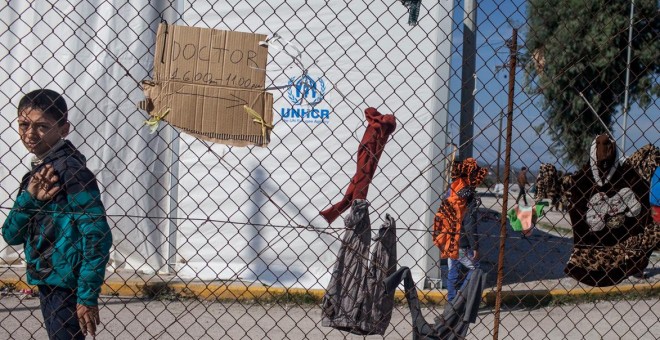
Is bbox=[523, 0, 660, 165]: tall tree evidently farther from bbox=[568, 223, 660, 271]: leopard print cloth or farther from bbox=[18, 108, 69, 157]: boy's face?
bbox=[18, 108, 69, 157]: boy's face

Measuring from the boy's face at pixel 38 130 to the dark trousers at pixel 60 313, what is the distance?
0.63 m

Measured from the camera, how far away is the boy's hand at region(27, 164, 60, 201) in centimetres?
359

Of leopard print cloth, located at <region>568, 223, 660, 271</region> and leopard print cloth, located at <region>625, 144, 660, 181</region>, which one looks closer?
leopard print cloth, located at <region>625, 144, 660, 181</region>

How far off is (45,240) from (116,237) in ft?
15.1

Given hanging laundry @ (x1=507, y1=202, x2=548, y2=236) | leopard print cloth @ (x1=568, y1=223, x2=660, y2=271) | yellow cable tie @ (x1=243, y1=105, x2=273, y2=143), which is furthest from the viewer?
leopard print cloth @ (x1=568, y1=223, x2=660, y2=271)

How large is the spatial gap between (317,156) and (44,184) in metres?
4.28

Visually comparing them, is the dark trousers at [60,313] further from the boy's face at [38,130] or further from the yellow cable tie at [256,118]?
the yellow cable tie at [256,118]

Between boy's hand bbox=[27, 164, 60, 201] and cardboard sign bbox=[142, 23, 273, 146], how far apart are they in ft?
1.70

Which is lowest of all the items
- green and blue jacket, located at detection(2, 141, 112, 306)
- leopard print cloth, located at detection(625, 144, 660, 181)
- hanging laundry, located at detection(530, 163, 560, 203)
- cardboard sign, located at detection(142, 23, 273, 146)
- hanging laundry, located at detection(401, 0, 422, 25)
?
green and blue jacket, located at detection(2, 141, 112, 306)

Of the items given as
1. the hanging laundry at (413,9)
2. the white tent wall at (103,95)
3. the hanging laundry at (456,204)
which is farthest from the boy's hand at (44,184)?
the white tent wall at (103,95)

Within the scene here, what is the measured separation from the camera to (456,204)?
7.06 m

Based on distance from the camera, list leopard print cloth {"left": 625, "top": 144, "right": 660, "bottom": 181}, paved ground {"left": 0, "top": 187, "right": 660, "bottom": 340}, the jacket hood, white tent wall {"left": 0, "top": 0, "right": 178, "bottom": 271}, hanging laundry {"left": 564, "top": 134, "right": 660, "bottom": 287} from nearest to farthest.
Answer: leopard print cloth {"left": 625, "top": 144, "right": 660, "bottom": 181}, hanging laundry {"left": 564, "top": 134, "right": 660, "bottom": 287}, the jacket hood, paved ground {"left": 0, "top": 187, "right": 660, "bottom": 340}, white tent wall {"left": 0, "top": 0, "right": 178, "bottom": 271}

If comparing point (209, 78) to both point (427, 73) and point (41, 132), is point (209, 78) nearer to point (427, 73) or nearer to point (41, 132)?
point (41, 132)

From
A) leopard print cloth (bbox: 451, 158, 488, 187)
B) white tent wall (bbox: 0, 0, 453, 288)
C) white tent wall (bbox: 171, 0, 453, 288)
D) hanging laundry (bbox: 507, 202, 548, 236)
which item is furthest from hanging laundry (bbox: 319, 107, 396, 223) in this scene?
white tent wall (bbox: 0, 0, 453, 288)
